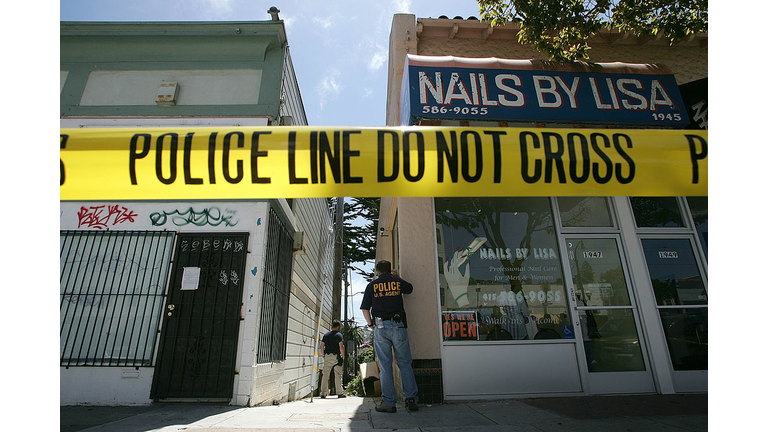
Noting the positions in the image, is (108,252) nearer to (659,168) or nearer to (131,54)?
(131,54)

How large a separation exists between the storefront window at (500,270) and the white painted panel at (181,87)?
4.49m

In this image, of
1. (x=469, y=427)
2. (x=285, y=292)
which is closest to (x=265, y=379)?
(x=285, y=292)

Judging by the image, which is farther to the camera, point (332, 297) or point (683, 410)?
point (332, 297)

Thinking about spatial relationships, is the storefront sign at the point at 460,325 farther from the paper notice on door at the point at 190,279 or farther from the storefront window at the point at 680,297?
the paper notice on door at the point at 190,279

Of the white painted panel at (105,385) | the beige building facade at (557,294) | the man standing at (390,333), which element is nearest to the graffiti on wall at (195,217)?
the white painted panel at (105,385)

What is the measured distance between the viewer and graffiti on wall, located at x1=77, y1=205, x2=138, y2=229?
5.88 m

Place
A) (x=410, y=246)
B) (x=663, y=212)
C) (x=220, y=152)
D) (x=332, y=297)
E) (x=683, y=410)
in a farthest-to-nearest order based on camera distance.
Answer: (x=332, y=297) → (x=663, y=212) → (x=410, y=246) → (x=683, y=410) → (x=220, y=152)

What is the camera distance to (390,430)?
3170 mm

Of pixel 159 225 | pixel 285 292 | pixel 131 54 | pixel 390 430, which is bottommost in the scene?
pixel 390 430

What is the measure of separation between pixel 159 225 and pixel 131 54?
404 centimetres

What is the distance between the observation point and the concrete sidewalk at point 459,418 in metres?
3.18

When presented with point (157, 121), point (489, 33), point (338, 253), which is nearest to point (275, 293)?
point (157, 121)

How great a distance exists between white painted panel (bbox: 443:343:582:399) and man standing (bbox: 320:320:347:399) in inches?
195

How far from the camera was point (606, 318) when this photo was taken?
512cm
